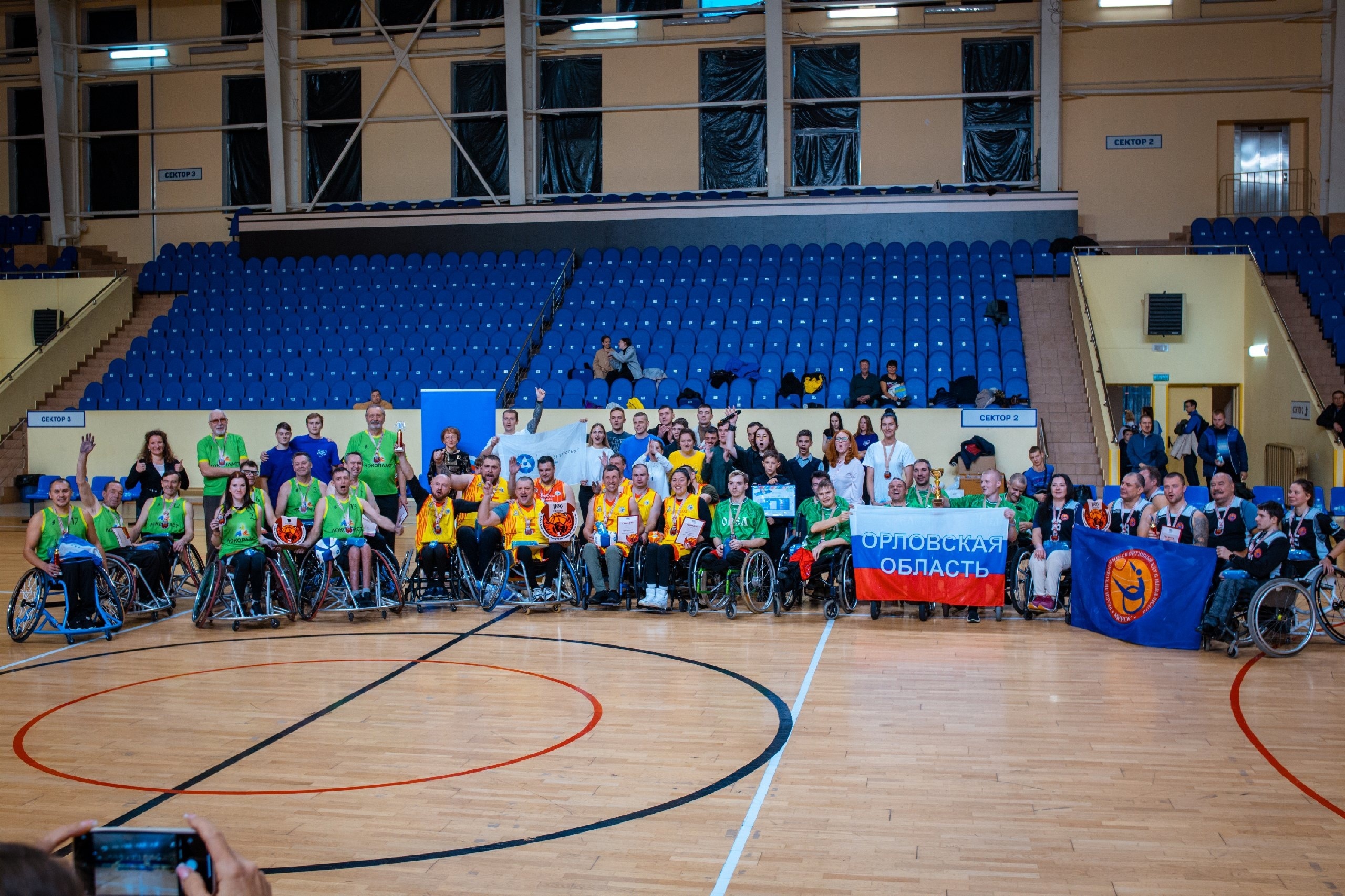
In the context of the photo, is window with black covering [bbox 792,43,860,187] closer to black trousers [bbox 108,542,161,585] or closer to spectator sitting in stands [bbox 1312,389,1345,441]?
spectator sitting in stands [bbox 1312,389,1345,441]

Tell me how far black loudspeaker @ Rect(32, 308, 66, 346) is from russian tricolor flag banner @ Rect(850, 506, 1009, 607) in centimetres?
1593

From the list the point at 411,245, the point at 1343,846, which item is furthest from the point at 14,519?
the point at 1343,846

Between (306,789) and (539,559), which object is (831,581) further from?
(306,789)

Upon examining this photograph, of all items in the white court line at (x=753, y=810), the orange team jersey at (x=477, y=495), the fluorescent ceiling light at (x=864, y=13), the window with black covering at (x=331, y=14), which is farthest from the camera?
the window with black covering at (x=331, y=14)

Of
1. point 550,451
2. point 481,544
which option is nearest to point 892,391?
point 550,451

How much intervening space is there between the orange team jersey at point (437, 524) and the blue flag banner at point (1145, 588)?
486 cm

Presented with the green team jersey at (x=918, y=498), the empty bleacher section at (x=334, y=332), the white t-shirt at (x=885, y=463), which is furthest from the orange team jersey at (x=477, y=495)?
the empty bleacher section at (x=334, y=332)

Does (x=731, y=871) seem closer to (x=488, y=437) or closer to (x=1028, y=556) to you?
(x=1028, y=556)

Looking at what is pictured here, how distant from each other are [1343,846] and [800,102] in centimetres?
1636

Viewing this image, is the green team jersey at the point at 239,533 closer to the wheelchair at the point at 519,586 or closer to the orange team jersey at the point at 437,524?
the orange team jersey at the point at 437,524

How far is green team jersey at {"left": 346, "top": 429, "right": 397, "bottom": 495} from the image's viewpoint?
379 inches

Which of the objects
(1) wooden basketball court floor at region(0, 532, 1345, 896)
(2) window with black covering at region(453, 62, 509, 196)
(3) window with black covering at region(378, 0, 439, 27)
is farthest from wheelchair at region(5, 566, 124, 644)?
(3) window with black covering at region(378, 0, 439, 27)

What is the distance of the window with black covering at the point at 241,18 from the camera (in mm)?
20672

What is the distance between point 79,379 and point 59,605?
11950mm
